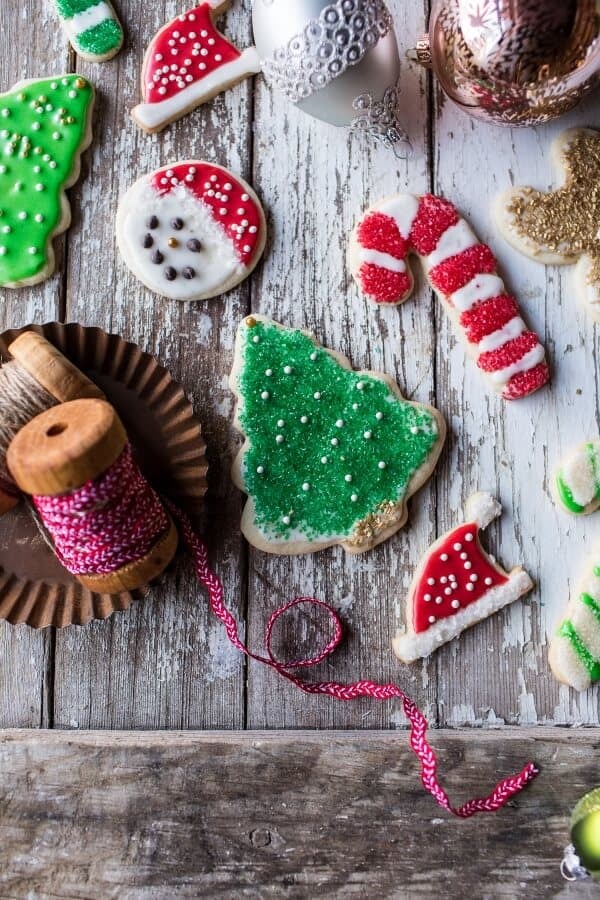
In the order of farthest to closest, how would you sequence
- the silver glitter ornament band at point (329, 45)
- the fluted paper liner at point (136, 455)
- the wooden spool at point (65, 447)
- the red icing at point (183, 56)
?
the red icing at point (183, 56) < the fluted paper liner at point (136, 455) < the silver glitter ornament band at point (329, 45) < the wooden spool at point (65, 447)

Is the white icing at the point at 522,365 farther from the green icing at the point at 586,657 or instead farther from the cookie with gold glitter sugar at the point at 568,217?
the green icing at the point at 586,657

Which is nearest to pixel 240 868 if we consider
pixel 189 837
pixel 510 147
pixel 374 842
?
pixel 189 837

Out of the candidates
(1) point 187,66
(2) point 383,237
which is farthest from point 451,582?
(1) point 187,66

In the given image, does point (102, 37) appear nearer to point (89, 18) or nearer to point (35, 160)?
point (89, 18)

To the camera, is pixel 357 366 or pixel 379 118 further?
pixel 357 366

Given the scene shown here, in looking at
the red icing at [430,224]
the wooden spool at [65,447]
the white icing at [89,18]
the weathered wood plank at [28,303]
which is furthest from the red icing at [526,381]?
the white icing at [89,18]

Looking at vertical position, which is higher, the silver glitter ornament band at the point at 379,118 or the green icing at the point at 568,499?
the silver glitter ornament band at the point at 379,118
